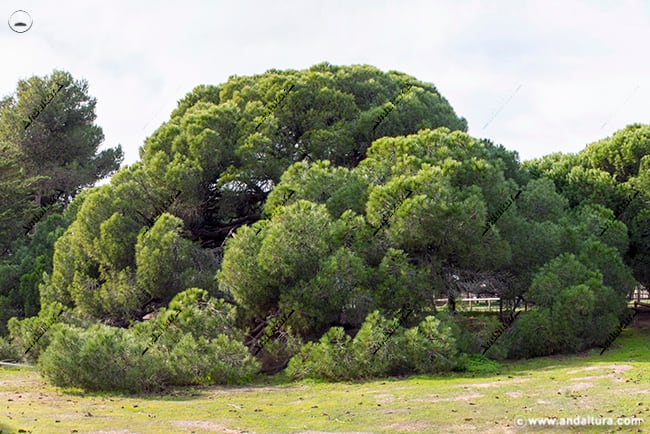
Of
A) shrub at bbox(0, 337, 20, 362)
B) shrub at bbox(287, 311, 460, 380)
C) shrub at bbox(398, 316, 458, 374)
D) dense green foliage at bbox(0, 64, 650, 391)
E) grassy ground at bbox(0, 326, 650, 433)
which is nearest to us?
grassy ground at bbox(0, 326, 650, 433)

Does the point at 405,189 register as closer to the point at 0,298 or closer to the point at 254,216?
the point at 254,216

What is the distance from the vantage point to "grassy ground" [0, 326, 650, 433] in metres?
11.5

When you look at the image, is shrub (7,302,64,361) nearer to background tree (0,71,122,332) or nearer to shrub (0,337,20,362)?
shrub (0,337,20,362)

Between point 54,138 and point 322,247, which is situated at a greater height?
point 54,138

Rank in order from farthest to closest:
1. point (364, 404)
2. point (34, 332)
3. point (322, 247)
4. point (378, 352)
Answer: point (34, 332), point (322, 247), point (378, 352), point (364, 404)

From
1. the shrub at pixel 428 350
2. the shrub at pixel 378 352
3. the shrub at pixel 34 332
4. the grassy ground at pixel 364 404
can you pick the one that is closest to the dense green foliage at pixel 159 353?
the grassy ground at pixel 364 404

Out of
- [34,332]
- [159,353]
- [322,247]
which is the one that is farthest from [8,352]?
[322,247]

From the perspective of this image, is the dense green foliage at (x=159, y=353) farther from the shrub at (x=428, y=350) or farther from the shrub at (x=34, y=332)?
the shrub at (x=428, y=350)

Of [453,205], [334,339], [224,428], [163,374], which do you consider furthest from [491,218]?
[224,428]

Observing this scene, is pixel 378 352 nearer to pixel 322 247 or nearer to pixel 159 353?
pixel 322 247

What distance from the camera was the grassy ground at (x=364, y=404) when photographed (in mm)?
11469

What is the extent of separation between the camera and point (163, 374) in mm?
17234

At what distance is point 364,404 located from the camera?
13586 mm

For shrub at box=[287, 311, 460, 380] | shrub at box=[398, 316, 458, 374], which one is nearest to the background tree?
shrub at box=[287, 311, 460, 380]
